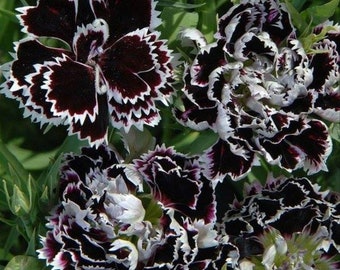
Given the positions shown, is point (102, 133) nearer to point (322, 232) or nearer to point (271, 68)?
point (271, 68)

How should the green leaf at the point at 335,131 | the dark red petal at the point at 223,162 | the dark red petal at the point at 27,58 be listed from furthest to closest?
the green leaf at the point at 335,131
the dark red petal at the point at 223,162
the dark red petal at the point at 27,58

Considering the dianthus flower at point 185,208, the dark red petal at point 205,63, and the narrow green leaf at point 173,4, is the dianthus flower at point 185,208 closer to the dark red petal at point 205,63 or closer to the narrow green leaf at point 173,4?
the dark red petal at point 205,63

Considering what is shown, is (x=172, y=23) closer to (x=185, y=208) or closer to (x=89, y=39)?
(x=89, y=39)

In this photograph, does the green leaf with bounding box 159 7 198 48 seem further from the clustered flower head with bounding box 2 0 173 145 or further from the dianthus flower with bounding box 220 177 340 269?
the dianthus flower with bounding box 220 177 340 269

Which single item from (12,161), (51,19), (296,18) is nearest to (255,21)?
(296,18)

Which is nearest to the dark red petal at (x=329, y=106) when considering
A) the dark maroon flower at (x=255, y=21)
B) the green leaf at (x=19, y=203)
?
the dark maroon flower at (x=255, y=21)

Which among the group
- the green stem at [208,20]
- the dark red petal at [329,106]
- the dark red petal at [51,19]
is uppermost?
the dark red petal at [51,19]

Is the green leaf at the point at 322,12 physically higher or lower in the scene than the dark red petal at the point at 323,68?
higher

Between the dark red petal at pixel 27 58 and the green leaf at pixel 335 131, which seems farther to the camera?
the green leaf at pixel 335 131

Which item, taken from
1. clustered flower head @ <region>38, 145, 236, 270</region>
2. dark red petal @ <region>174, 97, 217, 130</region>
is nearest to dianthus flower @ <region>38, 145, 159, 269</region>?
clustered flower head @ <region>38, 145, 236, 270</region>
